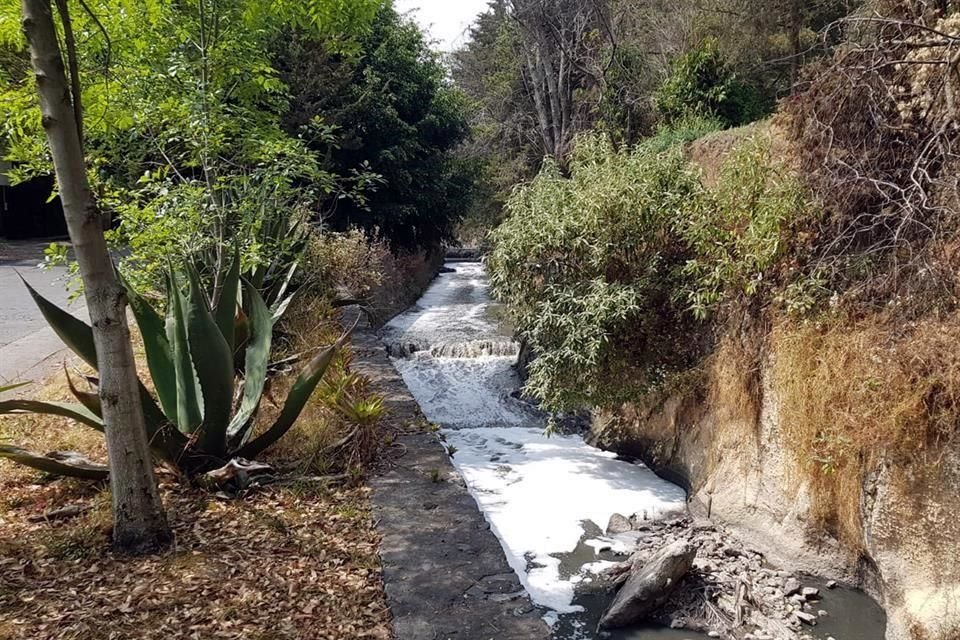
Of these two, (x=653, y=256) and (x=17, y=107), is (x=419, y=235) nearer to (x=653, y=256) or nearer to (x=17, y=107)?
(x=653, y=256)

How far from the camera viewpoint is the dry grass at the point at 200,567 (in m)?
2.62

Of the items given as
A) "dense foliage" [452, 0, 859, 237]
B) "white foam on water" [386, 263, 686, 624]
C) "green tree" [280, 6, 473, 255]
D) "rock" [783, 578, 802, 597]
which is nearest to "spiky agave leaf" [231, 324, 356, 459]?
"white foam on water" [386, 263, 686, 624]

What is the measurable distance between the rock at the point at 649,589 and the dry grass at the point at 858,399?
110 centimetres

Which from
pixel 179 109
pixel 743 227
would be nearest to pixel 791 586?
pixel 743 227

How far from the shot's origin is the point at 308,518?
3.61 m

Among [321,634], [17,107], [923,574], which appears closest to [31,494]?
[321,634]

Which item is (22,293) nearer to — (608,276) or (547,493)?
(547,493)

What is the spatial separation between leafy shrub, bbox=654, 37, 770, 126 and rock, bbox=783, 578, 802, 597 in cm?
834

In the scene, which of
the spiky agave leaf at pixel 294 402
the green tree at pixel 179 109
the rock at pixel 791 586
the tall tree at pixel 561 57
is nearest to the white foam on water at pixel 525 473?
the rock at pixel 791 586

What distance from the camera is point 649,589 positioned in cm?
458

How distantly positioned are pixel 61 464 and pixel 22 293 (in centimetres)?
883

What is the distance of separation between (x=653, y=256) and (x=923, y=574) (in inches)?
135

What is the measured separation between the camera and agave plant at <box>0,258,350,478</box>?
364 cm

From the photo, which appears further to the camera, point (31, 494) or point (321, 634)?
point (31, 494)
